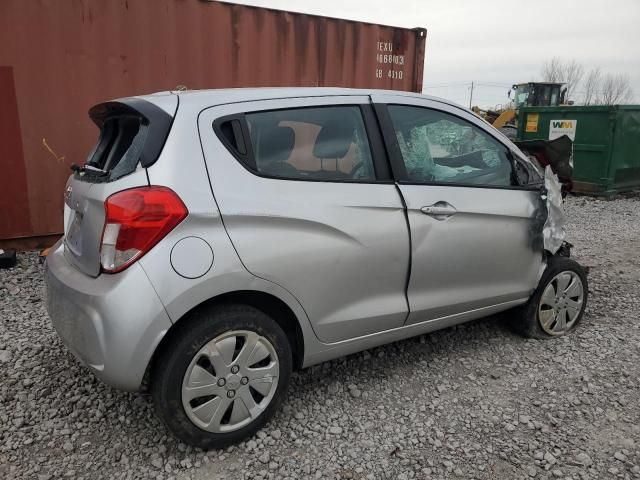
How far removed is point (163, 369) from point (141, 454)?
1.75 ft

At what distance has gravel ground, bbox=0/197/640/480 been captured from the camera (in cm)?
223

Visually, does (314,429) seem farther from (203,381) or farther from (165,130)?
(165,130)

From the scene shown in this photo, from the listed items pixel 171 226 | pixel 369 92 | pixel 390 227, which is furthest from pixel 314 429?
pixel 369 92

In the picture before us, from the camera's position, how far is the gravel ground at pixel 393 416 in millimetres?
2227

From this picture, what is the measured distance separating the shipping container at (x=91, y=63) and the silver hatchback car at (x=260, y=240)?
A: 2.91 m

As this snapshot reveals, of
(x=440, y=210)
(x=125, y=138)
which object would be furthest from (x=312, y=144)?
(x=125, y=138)

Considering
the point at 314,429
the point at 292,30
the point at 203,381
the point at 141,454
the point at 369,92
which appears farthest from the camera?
the point at 292,30

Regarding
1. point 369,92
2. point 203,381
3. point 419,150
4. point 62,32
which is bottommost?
point 203,381

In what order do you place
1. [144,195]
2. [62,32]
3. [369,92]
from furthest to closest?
[62,32]
[369,92]
[144,195]

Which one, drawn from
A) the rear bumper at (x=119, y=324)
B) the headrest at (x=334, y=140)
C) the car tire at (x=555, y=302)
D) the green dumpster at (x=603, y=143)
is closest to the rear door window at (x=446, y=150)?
the headrest at (x=334, y=140)

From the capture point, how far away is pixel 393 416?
2.59 metres

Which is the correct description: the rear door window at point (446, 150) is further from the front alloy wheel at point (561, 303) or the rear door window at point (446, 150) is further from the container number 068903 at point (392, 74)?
the container number 068903 at point (392, 74)

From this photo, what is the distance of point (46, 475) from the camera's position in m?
2.15

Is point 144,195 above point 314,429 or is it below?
above
